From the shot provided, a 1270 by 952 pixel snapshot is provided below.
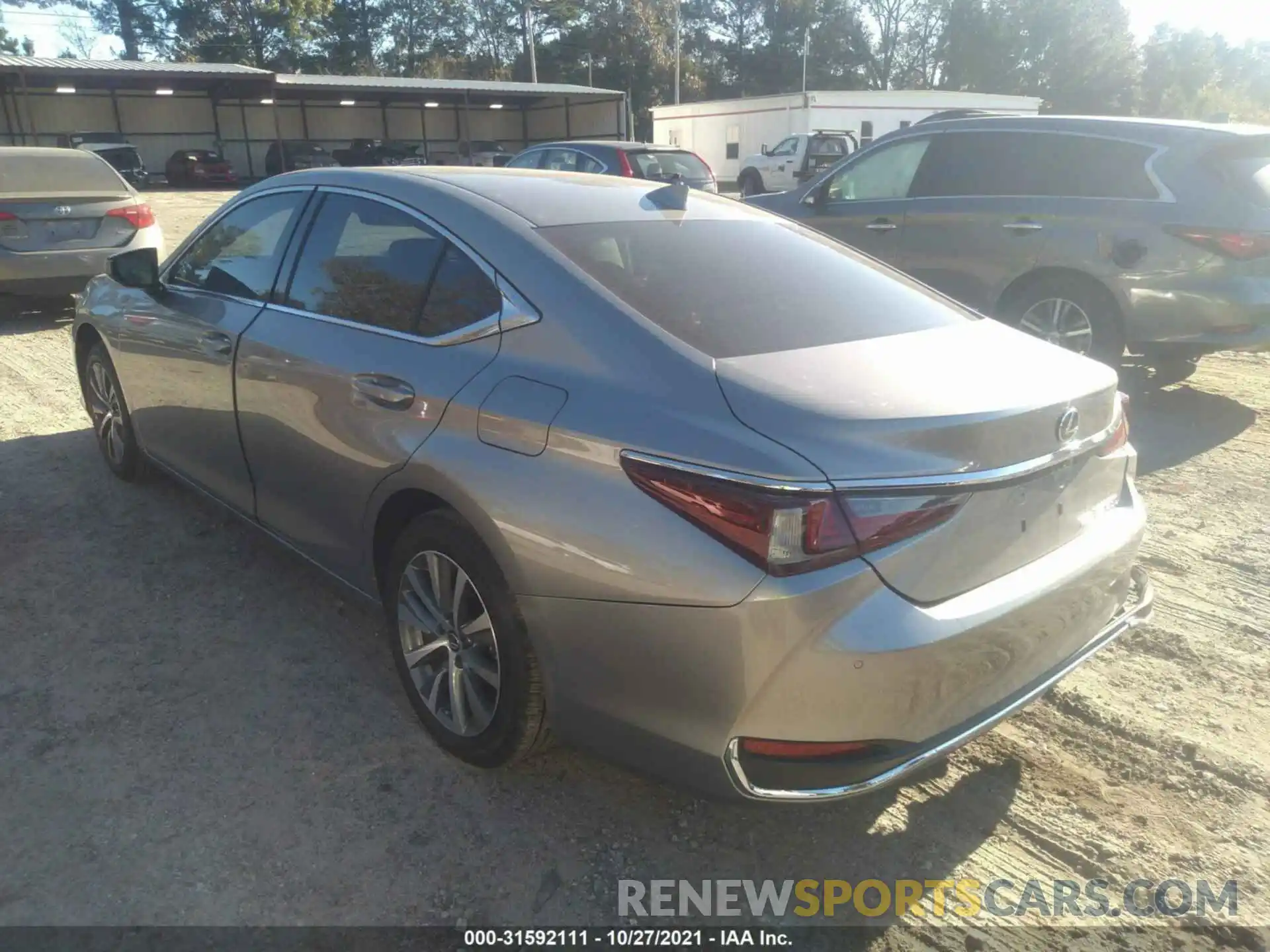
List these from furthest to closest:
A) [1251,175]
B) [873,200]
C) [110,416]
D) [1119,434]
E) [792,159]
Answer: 1. [792,159]
2. [873,200]
3. [1251,175]
4. [110,416]
5. [1119,434]

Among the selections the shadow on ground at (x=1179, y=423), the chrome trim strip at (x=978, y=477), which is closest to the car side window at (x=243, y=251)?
the chrome trim strip at (x=978, y=477)

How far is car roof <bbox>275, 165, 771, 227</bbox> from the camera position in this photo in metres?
3.03

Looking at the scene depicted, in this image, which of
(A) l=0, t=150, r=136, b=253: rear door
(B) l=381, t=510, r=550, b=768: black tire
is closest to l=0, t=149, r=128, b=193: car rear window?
(A) l=0, t=150, r=136, b=253: rear door

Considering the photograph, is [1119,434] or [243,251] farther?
[243,251]

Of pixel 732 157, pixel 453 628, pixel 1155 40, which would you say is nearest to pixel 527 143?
pixel 732 157

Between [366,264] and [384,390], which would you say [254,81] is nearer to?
[366,264]

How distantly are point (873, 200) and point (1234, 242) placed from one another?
257cm

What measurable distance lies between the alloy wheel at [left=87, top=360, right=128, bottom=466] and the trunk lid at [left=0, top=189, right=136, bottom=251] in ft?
14.8

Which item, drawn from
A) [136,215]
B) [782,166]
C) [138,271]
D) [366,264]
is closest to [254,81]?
[782,166]

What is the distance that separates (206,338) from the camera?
3846mm

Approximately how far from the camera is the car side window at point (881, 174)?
748 centimetres

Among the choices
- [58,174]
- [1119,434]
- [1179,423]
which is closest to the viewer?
[1119,434]

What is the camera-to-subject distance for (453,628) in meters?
2.79

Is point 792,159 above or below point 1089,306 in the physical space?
above
